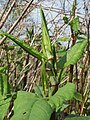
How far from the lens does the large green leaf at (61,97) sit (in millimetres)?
728

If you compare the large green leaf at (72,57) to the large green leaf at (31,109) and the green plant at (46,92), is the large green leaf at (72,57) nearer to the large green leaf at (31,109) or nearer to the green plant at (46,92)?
the green plant at (46,92)

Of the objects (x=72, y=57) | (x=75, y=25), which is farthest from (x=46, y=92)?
(x=75, y=25)

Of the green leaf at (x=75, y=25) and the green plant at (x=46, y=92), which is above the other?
the green leaf at (x=75, y=25)

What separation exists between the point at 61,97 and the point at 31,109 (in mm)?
90

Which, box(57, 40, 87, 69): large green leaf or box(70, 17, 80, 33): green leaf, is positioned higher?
box(70, 17, 80, 33): green leaf

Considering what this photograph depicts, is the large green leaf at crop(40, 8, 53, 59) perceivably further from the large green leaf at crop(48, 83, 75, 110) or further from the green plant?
the large green leaf at crop(48, 83, 75, 110)

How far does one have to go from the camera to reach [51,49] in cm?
90

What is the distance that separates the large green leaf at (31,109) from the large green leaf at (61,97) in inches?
0.7

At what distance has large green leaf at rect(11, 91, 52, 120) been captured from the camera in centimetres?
69

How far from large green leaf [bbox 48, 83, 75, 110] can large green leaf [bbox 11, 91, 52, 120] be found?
0.02 m

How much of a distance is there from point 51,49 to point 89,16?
0.71 meters

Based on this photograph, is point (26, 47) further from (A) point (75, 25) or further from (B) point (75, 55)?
(A) point (75, 25)

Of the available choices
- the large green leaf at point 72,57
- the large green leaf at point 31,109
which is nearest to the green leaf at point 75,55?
the large green leaf at point 72,57

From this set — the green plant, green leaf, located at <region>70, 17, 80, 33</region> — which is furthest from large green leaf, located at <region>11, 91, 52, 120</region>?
green leaf, located at <region>70, 17, 80, 33</region>
